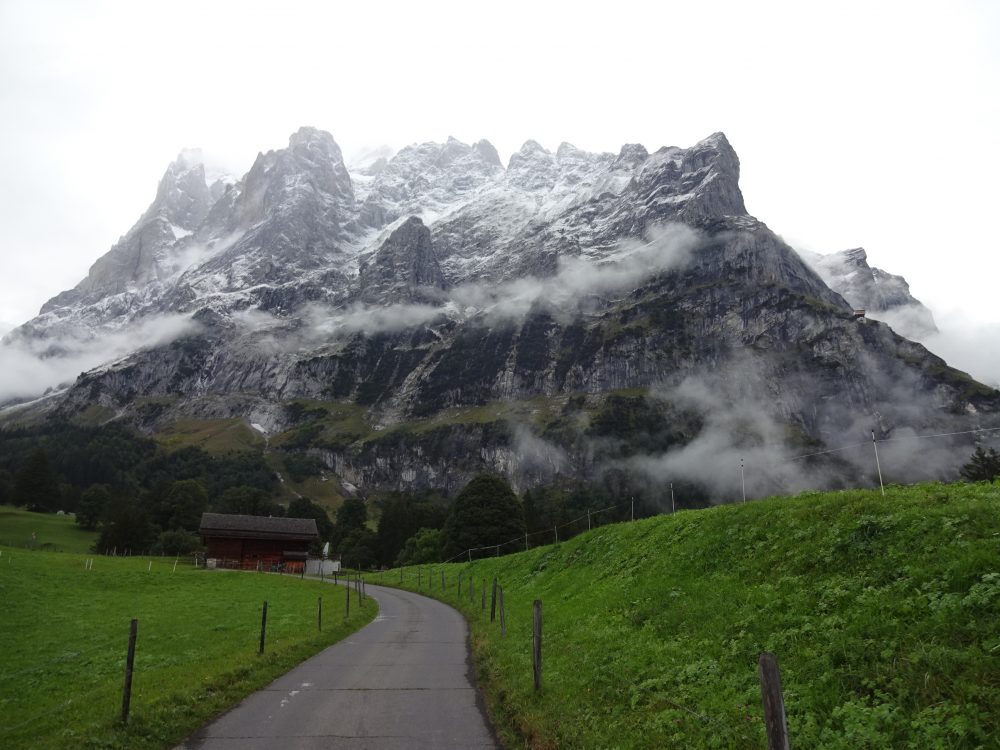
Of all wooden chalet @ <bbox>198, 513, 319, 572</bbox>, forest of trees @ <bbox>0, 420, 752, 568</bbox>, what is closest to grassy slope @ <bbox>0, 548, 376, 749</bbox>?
forest of trees @ <bbox>0, 420, 752, 568</bbox>

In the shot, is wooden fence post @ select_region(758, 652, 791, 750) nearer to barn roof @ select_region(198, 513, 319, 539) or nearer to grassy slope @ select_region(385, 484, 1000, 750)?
grassy slope @ select_region(385, 484, 1000, 750)

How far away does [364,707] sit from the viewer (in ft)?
48.5

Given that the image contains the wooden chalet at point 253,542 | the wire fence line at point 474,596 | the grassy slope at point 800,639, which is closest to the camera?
the grassy slope at point 800,639

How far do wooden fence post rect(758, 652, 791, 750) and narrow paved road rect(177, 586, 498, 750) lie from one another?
6.95 metres

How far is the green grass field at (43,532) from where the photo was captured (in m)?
111

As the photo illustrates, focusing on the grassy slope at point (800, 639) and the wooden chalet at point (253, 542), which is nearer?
the grassy slope at point (800, 639)

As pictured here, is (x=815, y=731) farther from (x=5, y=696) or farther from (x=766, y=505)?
Answer: (x=5, y=696)

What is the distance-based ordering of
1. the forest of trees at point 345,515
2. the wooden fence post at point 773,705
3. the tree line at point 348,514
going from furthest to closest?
the forest of trees at point 345,515, the tree line at point 348,514, the wooden fence post at point 773,705

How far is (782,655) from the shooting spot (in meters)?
11.5

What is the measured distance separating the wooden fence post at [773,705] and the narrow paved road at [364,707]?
6953 mm

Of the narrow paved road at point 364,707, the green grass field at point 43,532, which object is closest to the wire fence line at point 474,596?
the narrow paved road at point 364,707

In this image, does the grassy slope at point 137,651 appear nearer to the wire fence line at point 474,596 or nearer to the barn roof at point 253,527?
the wire fence line at point 474,596

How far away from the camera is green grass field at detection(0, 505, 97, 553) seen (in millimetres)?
110938

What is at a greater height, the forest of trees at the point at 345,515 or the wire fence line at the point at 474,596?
the forest of trees at the point at 345,515
